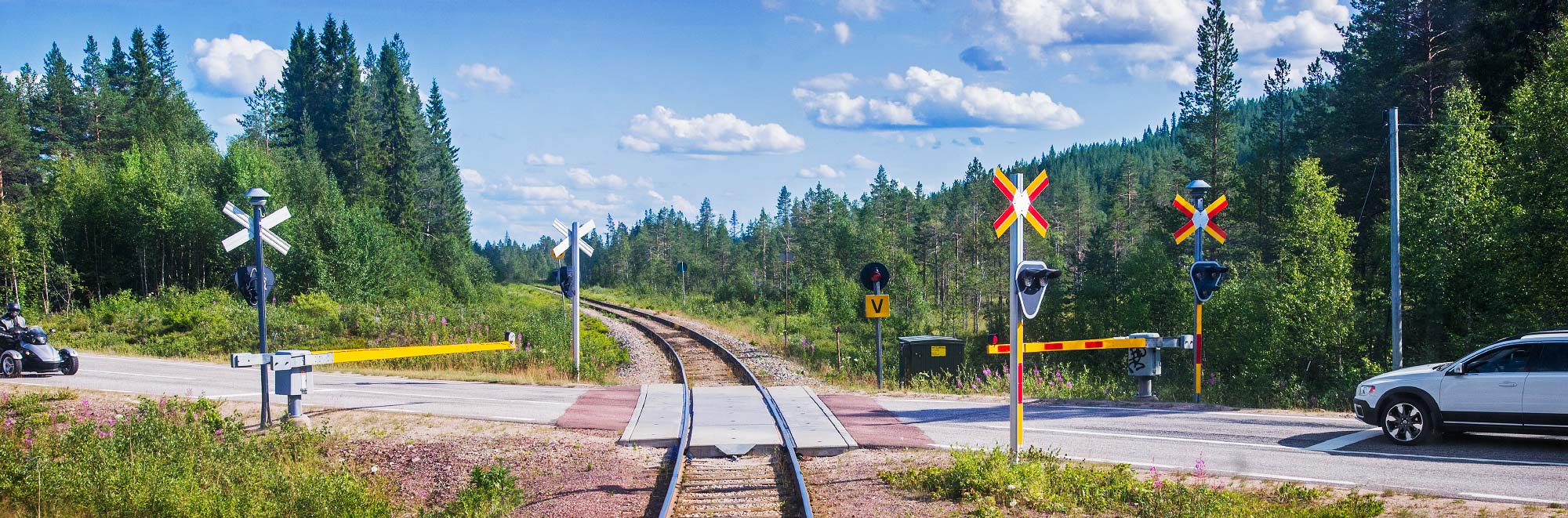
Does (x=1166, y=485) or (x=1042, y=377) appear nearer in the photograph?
(x=1166, y=485)

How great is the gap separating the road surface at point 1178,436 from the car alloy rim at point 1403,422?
0.20 metres

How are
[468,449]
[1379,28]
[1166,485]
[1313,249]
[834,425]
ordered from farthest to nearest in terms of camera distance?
[1379,28], [1313,249], [834,425], [468,449], [1166,485]

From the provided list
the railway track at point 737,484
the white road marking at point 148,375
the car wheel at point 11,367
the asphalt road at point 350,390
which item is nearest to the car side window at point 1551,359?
the railway track at point 737,484

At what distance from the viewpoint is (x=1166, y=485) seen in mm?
8219

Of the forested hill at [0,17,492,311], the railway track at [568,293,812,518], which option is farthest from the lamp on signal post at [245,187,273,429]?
the forested hill at [0,17,492,311]

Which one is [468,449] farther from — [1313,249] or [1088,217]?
[1088,217]

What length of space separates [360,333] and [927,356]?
1813 centimetres

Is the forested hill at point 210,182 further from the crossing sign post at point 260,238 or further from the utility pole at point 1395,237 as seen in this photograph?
the utility pole at point 1395,237

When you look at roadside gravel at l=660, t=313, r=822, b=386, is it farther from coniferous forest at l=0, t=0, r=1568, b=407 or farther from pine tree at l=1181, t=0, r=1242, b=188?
pine tree at l=1181, t=0, r=1242, b=188

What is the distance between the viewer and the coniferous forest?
22.7 m

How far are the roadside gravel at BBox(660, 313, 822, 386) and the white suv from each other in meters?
9.85

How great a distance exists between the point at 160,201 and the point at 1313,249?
45.5m

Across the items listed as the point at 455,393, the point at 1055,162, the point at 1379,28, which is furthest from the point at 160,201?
the point at 1055,162

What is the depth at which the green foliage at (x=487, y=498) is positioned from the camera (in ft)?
27.2
